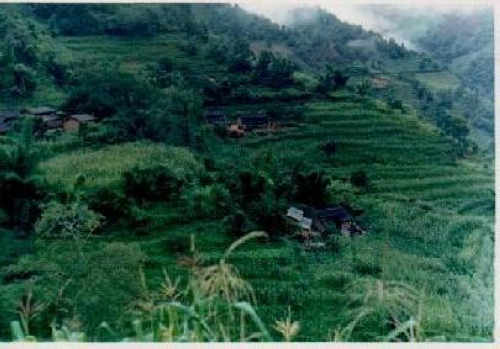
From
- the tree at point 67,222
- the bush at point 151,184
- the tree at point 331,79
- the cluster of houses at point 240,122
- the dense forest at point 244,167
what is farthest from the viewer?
the tree at point 331,79

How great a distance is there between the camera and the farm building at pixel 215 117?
215 inches

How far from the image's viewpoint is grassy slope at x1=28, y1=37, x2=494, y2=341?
4996mm

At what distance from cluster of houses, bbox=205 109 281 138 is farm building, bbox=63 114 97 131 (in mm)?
738

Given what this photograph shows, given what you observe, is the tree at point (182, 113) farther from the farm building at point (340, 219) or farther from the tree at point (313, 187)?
the farm building at point (340, 219)

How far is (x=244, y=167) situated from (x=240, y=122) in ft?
1.11

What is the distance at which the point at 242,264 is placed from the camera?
5.03m

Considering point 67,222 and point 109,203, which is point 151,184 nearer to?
point 109,203

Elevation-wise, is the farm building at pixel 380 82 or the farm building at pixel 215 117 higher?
the farm building at pixel 380 82

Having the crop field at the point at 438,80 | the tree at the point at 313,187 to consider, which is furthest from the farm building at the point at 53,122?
the crop field at the point at 438,80

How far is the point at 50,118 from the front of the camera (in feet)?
17.7

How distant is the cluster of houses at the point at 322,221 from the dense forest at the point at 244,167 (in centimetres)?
1

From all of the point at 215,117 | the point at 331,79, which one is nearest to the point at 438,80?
the point at 331,79

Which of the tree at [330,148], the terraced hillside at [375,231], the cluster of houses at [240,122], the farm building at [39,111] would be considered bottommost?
the terraced hillside at [375,231]

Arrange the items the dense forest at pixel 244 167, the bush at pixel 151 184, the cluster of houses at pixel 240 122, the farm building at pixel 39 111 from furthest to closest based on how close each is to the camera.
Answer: the cluster of houses at pixel 240 122 < the farm building at pixel 39 111 < the bush at pixel 151 184 < the dense forest at pixel 244 167
